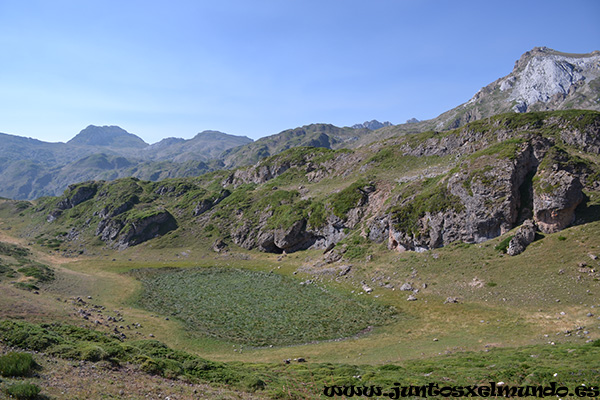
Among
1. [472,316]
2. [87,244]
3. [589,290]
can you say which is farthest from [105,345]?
[87,244]

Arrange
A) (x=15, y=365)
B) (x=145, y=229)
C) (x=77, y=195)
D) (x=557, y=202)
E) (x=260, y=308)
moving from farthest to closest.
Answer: (x=77, y=195) < (x=145, y=229) < (x=260, y=308) < (x=557, y=202) < (x=15, y=365)

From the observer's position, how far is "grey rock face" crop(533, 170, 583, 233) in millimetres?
53500

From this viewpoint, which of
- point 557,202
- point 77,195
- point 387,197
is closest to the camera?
point 557,202

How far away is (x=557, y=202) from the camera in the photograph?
53.7 metres

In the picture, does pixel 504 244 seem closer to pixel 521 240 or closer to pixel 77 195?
pixel 521 240

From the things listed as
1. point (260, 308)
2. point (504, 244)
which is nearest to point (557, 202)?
point (504, 244)

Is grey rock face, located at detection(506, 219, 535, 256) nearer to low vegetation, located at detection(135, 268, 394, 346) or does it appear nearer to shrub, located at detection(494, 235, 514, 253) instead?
shrub, located at detection(494, 235, 514, 253)

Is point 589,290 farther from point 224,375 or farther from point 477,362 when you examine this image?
point 224,375

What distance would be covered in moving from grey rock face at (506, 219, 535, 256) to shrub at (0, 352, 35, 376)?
65.1m

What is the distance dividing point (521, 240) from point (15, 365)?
221 ft

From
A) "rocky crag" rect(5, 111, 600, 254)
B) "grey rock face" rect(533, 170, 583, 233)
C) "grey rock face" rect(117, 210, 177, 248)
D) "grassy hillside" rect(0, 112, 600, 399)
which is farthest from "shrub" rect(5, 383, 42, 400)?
"grey rock face" rect(117, 210, 177, 248)

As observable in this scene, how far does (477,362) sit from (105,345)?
32918 millimetres

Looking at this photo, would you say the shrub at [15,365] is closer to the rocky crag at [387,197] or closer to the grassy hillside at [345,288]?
the grassy hillside at [345,288]

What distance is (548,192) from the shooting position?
Answer: 55.8m
